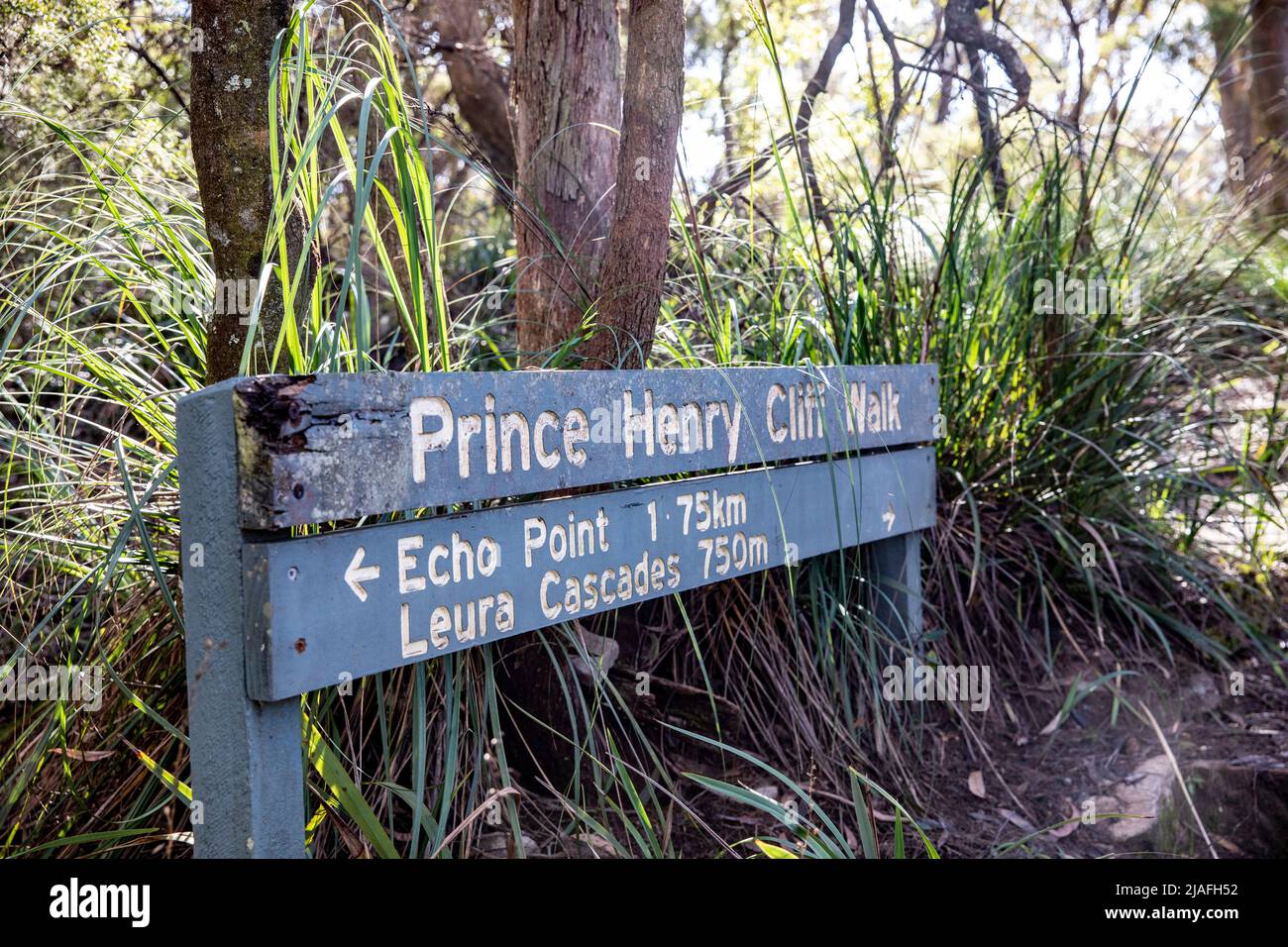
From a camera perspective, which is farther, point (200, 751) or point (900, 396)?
point (900, 396)

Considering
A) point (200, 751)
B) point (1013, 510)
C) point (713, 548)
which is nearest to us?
point (200, 751)

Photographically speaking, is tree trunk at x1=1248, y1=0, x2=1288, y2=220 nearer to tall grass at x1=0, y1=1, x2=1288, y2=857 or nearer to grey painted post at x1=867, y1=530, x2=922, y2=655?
tall grass at x1=0, y1=1, x2=1288, y2=857

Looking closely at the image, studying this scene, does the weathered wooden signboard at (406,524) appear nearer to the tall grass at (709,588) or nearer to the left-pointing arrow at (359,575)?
the left-pointing arrow at (359,575)

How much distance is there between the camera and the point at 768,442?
8.00 ft

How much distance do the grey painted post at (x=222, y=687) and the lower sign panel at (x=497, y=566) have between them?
4cm

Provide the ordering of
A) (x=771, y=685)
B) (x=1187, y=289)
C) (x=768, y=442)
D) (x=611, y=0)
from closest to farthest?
(x=768, y=442) → (x=771, y=685) → (x=611, y=0) → (x=1187, y=289)

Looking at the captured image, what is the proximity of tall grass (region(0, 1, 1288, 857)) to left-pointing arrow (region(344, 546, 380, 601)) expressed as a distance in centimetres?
35

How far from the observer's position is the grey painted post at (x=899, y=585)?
2.93 metres

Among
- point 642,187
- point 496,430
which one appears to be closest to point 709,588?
point 642,187

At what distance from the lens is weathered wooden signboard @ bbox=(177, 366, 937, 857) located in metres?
1.45

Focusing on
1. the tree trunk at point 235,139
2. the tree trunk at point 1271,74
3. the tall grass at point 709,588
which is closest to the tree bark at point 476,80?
the tall grass at point 709,588
